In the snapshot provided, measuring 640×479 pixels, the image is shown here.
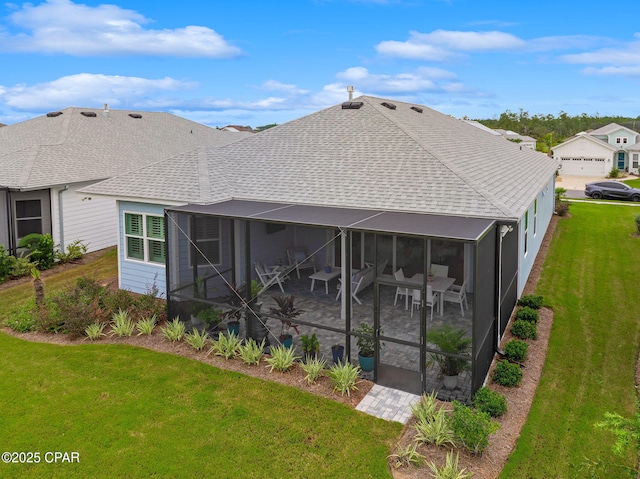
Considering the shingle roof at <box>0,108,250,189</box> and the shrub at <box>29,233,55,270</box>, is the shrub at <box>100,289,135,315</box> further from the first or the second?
the shingle roof at <box>0,108,250,189</box>

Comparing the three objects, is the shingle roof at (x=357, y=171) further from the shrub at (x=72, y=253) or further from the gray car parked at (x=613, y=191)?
the gray car parked at (x=613, y=191)

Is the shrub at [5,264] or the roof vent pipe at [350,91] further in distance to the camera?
the roof vent pipe at [350,91]

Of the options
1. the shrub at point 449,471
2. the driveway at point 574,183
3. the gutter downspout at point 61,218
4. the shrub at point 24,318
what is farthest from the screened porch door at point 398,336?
the driveway at point 574,183

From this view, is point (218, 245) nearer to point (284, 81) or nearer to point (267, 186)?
point (267, 186)

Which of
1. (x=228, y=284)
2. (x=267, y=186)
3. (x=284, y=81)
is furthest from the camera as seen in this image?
(x=284, y=81)

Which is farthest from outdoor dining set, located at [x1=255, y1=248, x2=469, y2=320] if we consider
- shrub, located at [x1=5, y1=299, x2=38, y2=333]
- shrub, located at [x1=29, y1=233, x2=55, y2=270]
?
shrub, located at [x1=29, y1=233, x2=55, y2=270]

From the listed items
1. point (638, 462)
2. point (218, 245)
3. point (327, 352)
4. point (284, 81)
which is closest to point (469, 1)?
point (284, 81)
